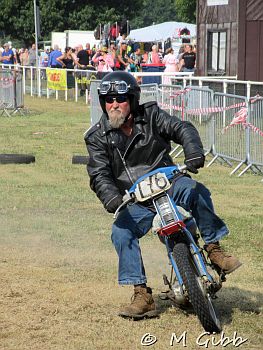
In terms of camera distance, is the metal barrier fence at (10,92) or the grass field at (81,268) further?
the metal barrier fence at (10,92)

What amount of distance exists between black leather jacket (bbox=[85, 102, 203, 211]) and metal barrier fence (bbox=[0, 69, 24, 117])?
19.3 metres

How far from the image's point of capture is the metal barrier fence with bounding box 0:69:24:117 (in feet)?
84.5

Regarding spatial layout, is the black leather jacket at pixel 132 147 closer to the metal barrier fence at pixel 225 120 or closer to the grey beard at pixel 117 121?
the grey beard at pixel 117 121

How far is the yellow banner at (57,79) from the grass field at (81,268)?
56.1ft

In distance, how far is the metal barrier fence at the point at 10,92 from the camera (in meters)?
25.8

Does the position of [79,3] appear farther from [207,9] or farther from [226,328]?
[226,328]

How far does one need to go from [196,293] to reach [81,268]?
2456 millimetres

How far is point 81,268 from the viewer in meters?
8.09

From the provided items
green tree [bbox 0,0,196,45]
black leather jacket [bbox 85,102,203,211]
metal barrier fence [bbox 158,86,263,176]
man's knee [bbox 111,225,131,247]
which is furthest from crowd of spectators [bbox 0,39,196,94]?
green tree [bbox 0,0,196,45]

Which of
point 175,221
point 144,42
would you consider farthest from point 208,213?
point 144,42

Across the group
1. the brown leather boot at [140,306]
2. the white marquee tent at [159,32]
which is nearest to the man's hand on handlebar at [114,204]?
the brown leather boot at [140,306]

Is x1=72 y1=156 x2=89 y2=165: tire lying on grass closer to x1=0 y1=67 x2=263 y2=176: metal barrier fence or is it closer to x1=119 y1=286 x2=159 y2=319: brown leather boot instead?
x1=0 y1=67 x2=263 y2=176: metal barrier fence

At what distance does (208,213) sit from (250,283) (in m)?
1.42

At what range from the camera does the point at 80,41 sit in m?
53.7
